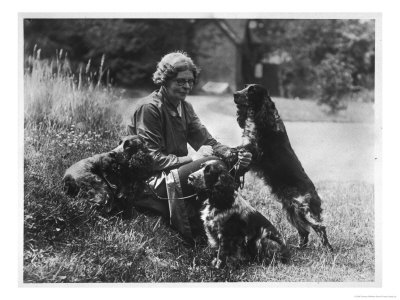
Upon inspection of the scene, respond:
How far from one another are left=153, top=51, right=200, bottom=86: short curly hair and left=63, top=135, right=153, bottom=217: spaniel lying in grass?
677mm

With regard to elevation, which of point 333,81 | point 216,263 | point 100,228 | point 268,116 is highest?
point 333,81

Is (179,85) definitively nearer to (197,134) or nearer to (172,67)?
(172,67)

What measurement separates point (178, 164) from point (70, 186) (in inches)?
42.9

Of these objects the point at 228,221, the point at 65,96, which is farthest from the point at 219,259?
the point at 65,96

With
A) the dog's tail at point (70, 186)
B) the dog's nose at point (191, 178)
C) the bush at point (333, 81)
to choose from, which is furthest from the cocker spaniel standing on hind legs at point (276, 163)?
the bush at point (333, 81)

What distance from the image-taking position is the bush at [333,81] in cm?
790

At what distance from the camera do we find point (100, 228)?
519 cm

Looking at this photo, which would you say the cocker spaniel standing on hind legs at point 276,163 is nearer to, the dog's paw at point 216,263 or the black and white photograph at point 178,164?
the black and white photograph at point 178,164

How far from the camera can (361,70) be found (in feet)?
24.7

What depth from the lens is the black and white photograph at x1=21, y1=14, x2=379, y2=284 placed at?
5.11 meters

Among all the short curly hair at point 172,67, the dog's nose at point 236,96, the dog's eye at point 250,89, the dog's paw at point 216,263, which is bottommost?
the dog's paw at point 216,263

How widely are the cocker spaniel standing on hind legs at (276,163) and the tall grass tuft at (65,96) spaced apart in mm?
1437

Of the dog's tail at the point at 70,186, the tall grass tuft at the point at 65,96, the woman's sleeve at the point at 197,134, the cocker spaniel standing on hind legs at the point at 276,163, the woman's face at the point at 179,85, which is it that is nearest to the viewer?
the dog's tail at the point at 70,186

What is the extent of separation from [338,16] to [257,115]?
5.30ft
